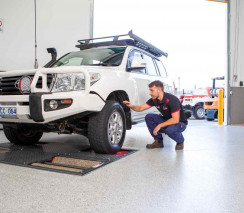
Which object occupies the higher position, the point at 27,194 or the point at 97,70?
the point at 97,70

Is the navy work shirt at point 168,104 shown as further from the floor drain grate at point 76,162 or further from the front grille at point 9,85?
the front grille at point 9,85

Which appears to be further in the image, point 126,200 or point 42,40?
point 42,40

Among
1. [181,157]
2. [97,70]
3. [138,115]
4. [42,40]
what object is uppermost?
[42,40]

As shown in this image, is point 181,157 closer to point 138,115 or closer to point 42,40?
point 138,115

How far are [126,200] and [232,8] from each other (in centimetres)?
757

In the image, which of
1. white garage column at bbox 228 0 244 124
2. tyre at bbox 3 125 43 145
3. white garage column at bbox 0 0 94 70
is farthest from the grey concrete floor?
white garage column at bbox 228 0 244 124

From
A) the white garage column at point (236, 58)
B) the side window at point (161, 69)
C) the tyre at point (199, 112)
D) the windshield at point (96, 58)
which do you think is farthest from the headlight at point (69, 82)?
the tyre at point (199, 112)

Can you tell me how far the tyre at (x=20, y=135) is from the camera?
3451 mm

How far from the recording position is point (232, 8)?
7480 mm

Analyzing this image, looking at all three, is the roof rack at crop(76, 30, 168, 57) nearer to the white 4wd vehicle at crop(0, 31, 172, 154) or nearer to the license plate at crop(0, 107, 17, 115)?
the white 4wd vehicle at crop(0, 31, 172, 154)

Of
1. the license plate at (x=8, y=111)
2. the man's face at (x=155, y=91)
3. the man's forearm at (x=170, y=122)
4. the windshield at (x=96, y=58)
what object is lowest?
the man's forearm at (x=170, y=122)

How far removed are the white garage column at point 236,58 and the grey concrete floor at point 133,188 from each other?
5244 millimetres

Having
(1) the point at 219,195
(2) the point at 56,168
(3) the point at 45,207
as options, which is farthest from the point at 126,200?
(2) the point at 56,168

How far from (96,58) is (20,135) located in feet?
4.86
